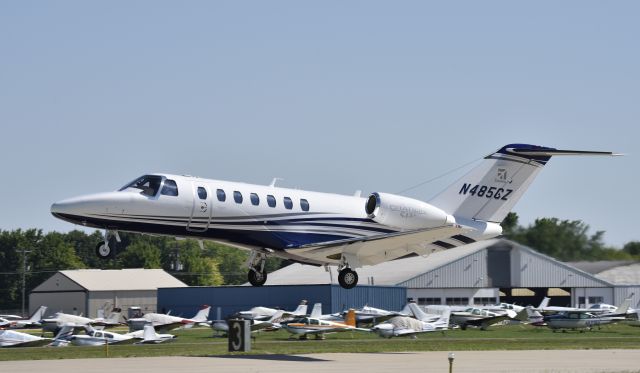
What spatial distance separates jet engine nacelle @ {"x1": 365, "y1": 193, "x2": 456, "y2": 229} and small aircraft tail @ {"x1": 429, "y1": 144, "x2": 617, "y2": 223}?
290 cm

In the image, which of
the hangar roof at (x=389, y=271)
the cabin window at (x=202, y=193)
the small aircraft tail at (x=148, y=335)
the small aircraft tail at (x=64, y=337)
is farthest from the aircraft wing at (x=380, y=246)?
the hangar roof at (x=389, y=271)

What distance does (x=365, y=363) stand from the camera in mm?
46875

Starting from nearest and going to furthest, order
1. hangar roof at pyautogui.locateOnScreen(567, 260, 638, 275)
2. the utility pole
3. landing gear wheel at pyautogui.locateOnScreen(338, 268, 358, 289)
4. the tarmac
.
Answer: landing gear wheel at pyautogui.locateOnScreen(338, 268, 358, 289) → the tarmac → hangar roof at pyautogui.locateOnScreen(567, 260, 638, 275) → the utility pole

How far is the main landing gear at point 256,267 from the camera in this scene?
39.8 metres

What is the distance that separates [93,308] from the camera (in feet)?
332

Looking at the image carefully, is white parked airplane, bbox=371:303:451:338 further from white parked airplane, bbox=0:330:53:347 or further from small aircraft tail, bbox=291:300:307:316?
white parked airplane, bbox=0:330:53:347

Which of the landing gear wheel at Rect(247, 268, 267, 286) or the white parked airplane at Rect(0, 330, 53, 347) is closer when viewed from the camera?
the landing gear wheel at Rect(247, 268, 267, 286)

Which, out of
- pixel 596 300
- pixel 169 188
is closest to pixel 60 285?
pixel 596 300

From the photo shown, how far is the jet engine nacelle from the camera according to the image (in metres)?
38.9

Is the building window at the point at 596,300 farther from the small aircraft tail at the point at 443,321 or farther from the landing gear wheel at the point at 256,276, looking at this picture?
the landing gear wheel at the point at 256,276

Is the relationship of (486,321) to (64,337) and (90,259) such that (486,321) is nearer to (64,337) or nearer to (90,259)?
(64,337)

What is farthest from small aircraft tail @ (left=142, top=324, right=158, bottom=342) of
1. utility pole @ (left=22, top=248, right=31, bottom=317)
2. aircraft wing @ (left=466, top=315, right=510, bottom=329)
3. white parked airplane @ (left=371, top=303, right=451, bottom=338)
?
utility pole @ (left=22, top=248, right=31, bottom=317)

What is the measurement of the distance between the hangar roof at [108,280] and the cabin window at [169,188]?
67588 millimetres

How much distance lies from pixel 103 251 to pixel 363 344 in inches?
1129
